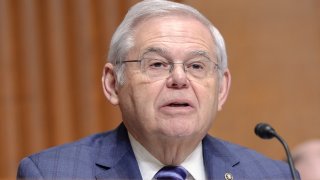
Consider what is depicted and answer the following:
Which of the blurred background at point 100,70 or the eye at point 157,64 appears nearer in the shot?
the eye at point 157,64

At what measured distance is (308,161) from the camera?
285cm

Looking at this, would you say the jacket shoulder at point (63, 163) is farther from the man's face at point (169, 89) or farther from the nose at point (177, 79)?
the nose at point (177, 79)

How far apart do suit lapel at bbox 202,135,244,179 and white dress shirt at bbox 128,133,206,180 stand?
29 mm

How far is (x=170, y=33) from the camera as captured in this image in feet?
7.10

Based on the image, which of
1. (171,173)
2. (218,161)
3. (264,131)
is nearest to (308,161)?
(218,161)

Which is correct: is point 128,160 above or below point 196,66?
below

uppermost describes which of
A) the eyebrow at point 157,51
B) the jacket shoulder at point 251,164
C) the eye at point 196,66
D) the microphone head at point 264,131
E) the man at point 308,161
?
the eyebrow at point 157,51

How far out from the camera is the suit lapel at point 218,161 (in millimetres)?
2229

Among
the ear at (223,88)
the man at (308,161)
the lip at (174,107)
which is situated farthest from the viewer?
the man at (308,161)

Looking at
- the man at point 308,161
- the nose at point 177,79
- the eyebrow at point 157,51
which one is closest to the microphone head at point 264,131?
the nose at point 177,79

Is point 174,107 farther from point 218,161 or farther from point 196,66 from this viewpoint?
point 218,161

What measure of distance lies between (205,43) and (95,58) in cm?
123

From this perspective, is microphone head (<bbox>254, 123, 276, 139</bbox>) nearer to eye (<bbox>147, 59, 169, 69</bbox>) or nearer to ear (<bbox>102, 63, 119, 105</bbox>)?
eye (<bbox>147, 59, 169, 69</bbox>)

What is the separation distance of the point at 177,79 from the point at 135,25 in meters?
Result: 0.28
